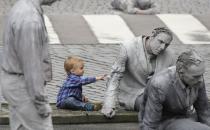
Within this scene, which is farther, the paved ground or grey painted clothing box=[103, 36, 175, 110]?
the paved ground

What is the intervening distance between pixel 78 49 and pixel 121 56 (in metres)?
4.24

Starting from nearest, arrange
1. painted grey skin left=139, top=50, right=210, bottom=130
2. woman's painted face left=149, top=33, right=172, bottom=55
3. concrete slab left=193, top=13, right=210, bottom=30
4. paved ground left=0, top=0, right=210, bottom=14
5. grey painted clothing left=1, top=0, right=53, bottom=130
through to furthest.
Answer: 1. grey painted clothing left=1, top=0, right=53, bottom=130
2. painted grey skin left=139, top=50, right=210, bottom=130
3. woman's painted face left=149, top=33, right=172, bottom=55
4. concrete slab left=193, top=13, right=210, bottom=30
5. paved ground left=0, top=0, right=210, bottom=14

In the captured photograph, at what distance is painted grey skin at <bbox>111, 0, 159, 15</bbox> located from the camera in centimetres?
1680

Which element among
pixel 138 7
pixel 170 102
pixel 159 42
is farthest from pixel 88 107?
pixel 138 7

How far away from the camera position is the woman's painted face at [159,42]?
9.66 m

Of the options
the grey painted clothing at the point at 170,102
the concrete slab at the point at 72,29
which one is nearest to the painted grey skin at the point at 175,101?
the grey painted clothing at the point at 170,102

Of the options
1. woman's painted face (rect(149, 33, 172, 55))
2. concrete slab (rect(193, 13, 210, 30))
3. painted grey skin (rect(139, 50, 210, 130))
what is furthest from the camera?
concrete slab (rect(193, 13, 210, 30))

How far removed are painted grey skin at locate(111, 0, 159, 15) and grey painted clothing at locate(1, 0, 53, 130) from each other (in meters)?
8.94

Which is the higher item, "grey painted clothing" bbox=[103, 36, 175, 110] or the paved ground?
"grey painted clothing" bbox=[103, 36, 175, 110]

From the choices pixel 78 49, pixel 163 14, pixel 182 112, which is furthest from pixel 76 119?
pixel 163 14

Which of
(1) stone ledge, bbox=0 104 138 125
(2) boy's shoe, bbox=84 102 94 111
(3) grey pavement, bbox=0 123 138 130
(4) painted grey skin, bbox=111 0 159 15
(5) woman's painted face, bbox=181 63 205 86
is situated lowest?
(4) painted grey skin, bbox=111 0 159 15

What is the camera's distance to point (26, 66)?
7.60 metres

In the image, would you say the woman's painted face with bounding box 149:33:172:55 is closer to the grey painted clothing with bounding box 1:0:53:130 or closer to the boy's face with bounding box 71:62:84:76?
the boy's face with bounding box 71:62:84:76

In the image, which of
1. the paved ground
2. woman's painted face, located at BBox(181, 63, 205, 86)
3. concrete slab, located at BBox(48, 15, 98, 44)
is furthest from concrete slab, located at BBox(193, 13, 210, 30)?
woman's painted face, located at BBox(181, 63, 205, 86)
